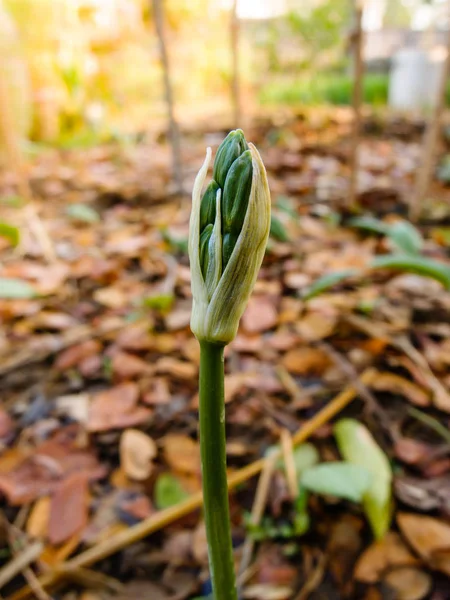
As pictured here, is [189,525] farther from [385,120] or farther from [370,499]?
[385,120]

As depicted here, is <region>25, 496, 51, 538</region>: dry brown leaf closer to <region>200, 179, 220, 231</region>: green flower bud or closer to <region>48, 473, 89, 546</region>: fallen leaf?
<region>48, 473, 89, 546</region>: fallen leaf

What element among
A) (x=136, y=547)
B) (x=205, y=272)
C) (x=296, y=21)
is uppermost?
(x=296, y=21)

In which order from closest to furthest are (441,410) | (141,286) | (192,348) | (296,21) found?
(441,410)
(192,348)
(141,286)
(296,21)

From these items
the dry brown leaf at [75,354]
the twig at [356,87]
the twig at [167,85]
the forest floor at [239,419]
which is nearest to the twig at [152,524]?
the forest floor at [239,419]

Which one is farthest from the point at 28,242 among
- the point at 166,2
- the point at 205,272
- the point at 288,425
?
the point at 166,2

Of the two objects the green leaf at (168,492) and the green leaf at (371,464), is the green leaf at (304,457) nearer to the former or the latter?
the green leaf at (371,464)

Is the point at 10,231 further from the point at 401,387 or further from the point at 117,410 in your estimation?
the point at 401,387

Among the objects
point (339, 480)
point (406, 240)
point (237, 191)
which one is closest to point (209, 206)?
point (237, 191)

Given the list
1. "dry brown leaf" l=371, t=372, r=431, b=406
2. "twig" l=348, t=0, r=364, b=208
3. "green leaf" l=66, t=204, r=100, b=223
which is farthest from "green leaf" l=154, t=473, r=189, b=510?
"twig" l=348, t=0, r=364, b=208
